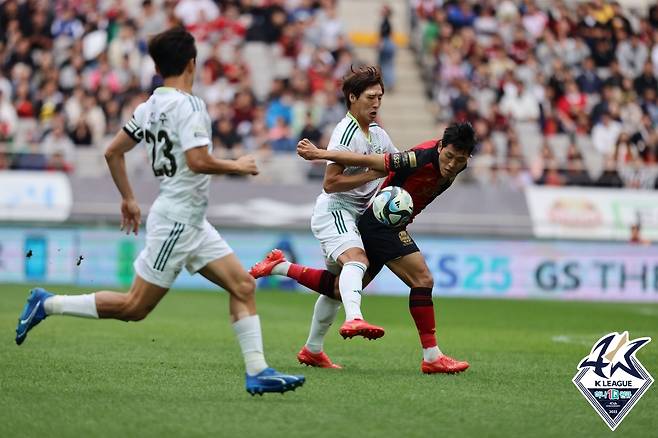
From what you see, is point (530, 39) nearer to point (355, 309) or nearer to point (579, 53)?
point (579, 53)

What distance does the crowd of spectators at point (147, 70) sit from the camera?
2256 centimetres

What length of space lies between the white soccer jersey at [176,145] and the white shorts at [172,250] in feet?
0.20

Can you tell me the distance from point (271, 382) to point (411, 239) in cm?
256

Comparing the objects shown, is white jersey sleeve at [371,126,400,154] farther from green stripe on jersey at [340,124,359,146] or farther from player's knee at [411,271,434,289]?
player's knee at [411,271,434,289]

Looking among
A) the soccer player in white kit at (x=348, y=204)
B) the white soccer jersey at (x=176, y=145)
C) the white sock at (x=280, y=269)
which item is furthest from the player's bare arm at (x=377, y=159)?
the white soccer jersey at (x=176, y=145)

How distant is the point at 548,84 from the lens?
2689 cm

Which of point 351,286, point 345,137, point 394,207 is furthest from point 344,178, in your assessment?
point 351,286

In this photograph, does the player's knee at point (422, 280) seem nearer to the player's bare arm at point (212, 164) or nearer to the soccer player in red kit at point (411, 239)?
the soccer player in red kit at point (411, 239)

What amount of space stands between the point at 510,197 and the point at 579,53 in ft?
21.0

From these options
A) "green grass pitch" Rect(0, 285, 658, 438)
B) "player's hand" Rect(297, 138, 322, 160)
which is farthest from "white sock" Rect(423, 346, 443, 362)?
"player's hand" Rect(297, 138, 322, 160)

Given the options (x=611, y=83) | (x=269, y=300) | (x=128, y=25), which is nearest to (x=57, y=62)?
(x=128, y=25)

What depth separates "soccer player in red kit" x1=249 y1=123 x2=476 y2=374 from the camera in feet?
31.6

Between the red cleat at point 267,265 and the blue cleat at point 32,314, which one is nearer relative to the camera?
the blue cleat at point 32,314

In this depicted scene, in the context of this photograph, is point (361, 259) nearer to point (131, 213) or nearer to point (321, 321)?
point (321, 321)
